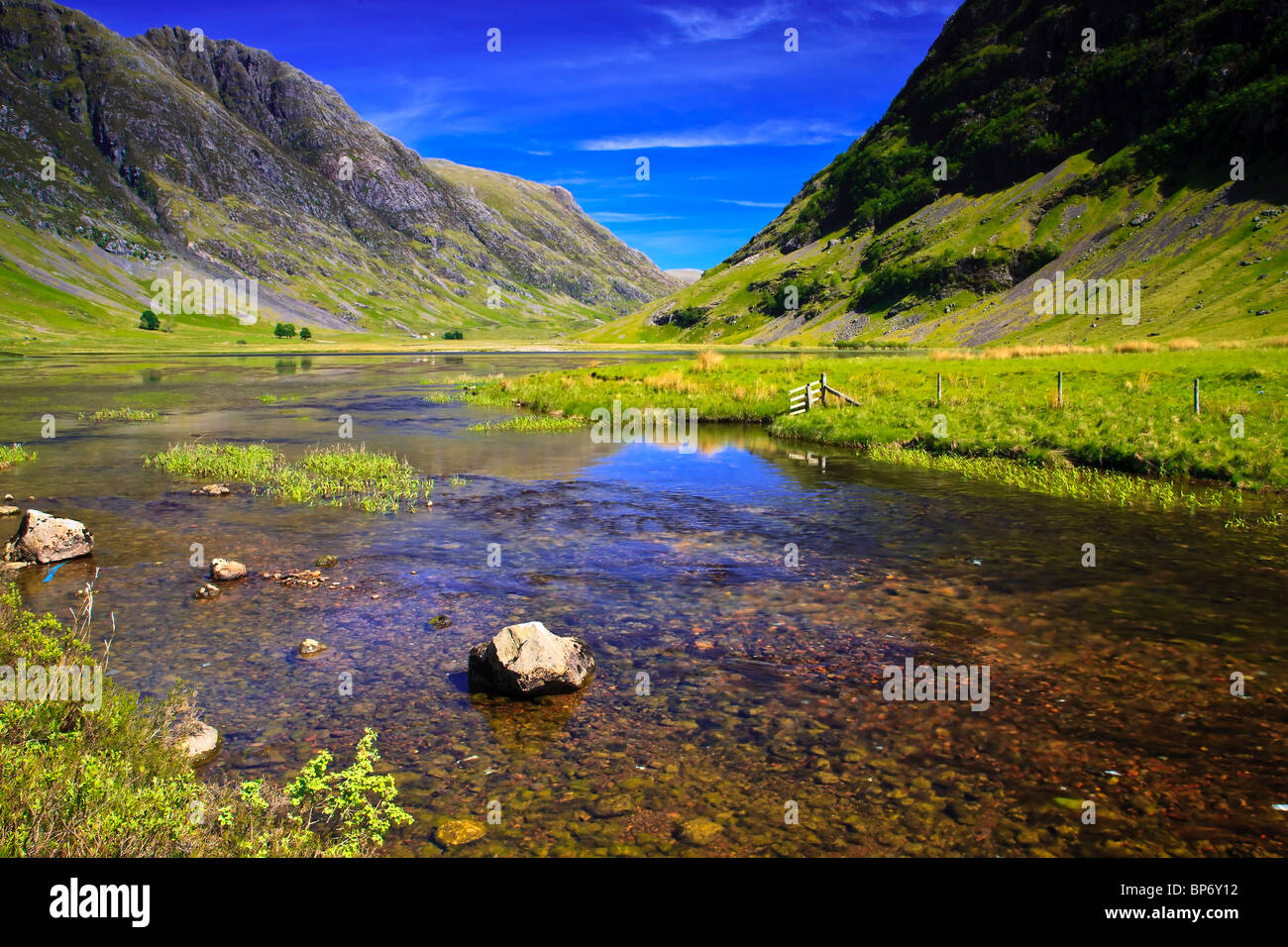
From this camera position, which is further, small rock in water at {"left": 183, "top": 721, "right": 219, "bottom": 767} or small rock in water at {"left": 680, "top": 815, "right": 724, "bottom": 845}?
small rock in water at {"left": 183, "top": 721, "right": 219, "bottom": 767}

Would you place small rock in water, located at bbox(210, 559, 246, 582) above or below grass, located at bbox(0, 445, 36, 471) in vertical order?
below

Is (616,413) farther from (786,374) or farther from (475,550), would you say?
(475,550)

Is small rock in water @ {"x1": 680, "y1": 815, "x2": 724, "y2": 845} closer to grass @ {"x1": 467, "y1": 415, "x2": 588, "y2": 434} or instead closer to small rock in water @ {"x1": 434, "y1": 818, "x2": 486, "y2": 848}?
small rock in water @ {"x1": 434, "y1": 818, "x2": 486, "y2": 848}

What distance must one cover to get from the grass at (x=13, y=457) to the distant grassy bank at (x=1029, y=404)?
Answer: 2670cm

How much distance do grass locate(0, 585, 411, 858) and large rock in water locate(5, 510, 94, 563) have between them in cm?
887

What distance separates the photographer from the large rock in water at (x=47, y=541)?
16.5m

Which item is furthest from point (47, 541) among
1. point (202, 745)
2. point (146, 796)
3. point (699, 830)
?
point (699, 830)

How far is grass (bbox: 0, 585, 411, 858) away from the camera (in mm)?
5777
